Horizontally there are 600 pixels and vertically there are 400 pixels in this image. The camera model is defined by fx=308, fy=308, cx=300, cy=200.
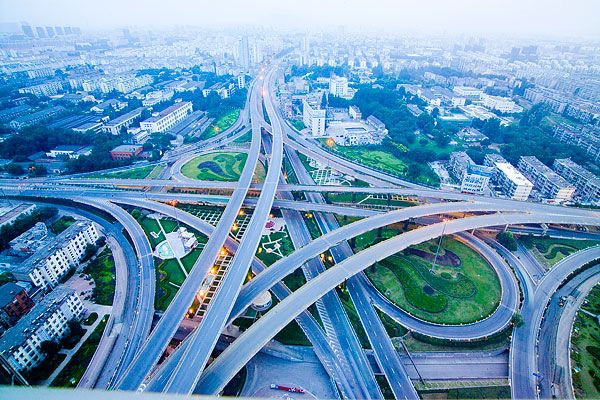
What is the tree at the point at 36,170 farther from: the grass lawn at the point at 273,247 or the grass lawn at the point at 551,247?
the grass lawn at the point at 551,247

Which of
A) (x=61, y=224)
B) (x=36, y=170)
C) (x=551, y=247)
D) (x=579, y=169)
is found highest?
(x=579, y=169)

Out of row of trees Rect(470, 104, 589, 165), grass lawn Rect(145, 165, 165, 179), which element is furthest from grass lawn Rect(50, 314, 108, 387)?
row of trees Rect(470, 104, 589, 165)

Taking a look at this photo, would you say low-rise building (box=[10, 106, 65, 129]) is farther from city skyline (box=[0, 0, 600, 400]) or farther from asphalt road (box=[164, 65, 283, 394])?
asphalt road (box=[164, 65, 283, 394])

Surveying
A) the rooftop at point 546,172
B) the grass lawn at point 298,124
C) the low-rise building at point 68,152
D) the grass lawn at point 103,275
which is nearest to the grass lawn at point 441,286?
the rooftop at point 546,172

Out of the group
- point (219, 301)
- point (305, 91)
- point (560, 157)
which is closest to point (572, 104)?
point (560, 157)

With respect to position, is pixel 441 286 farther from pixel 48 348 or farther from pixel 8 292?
pixel 8 292

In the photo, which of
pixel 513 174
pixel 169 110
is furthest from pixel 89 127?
pixel 513 174

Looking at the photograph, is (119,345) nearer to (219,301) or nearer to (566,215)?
(219,301)
